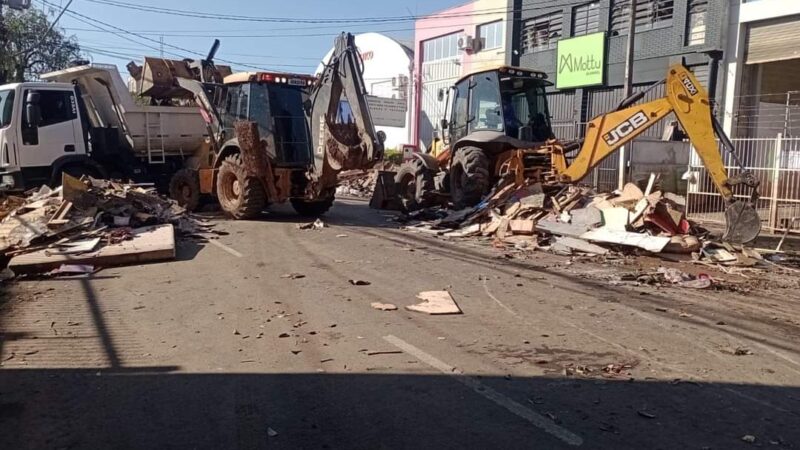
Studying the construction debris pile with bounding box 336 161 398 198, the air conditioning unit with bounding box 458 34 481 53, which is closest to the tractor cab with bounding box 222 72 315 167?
the construction debris pile with bounding box 336 161 398 198

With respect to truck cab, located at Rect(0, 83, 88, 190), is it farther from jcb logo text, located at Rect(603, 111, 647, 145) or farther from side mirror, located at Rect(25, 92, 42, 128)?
jcb logo text, located at Rect(603, 111, 647, 145)

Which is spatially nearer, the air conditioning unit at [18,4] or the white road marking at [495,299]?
the white road marking at [495,299]

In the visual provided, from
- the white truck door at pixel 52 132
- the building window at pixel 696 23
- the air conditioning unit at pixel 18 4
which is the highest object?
the air conditioning unit at pixel 18 4

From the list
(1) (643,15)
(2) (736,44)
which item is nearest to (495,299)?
(2) (736,44)

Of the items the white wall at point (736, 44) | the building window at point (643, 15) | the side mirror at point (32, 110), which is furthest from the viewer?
the building window at point (643, 15)

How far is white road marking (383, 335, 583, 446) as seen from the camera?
4.10 meters

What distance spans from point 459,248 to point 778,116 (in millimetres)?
13202

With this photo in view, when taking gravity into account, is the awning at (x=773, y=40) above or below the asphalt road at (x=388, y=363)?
above

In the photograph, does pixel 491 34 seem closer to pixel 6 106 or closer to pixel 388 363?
pixel 6 106

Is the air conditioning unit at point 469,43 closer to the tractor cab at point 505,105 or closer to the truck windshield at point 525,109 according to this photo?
the tractor cab at point 505,105

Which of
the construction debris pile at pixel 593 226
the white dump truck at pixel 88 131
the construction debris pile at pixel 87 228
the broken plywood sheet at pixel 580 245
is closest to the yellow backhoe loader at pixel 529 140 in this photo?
the construction debris pile at pixel 593 226

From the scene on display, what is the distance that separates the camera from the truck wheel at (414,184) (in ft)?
51.4

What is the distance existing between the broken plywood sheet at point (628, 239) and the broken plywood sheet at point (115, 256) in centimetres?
665

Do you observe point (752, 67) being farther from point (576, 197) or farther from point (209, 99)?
point (209, 99)
